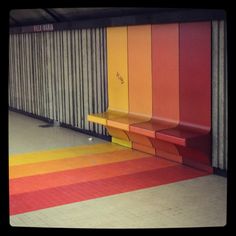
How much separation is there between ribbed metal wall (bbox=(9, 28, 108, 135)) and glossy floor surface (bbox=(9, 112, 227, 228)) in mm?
1721

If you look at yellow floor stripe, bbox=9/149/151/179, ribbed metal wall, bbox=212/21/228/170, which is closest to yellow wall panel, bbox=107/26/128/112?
yellow floor stripe, bbox=9/149/151/179

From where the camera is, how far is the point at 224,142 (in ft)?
25.5

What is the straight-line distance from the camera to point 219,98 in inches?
307

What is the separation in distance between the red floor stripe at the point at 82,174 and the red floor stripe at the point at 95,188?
0.65 ft

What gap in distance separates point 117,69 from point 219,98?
129 inches

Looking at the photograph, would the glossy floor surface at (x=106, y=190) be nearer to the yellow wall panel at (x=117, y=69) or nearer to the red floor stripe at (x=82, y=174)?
the red floor stripe at (x=82, y=174)

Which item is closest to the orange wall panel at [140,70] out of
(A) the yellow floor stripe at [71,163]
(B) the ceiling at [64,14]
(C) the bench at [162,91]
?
(C) the bench at [162,91]

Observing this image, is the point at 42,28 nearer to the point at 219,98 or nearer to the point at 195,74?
the point at 195,74

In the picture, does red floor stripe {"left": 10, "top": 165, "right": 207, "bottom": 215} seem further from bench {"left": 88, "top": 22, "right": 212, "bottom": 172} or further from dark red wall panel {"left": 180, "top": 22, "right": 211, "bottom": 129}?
dark red wall panel {"left": 180, "top": 22, "right": 211, "bottom": 129}

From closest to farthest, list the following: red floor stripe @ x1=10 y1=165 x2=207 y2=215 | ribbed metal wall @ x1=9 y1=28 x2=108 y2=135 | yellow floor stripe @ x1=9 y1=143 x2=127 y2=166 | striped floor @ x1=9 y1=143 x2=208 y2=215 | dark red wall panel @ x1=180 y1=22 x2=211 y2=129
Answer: red floor stripe @ x1=10 y1=165 x2=207 y2=215, striped floor @ x1=9 y1=143 x2=208 y2=215, dark red wall panel @ x1=180 y1=22 x2=211 y2=129, yellow floor stripe @ x1=9 y1=143 x2=127 y2=166, ribbed metal wall @ x1=9 y1=28 x2=108 y2=135

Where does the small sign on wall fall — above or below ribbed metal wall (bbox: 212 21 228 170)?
above

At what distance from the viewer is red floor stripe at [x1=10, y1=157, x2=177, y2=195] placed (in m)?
7.61
